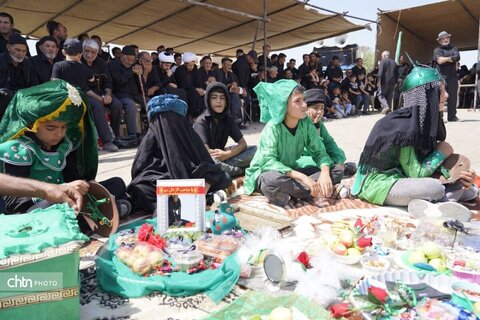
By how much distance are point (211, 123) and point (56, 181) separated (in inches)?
78.7

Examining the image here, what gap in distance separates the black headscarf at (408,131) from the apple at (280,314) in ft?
6.60

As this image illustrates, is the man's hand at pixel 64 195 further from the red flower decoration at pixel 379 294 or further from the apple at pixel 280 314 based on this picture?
the red flower decoration at pixel 379 294

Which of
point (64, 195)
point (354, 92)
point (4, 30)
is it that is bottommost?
point (64, 195)

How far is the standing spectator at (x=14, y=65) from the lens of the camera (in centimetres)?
484

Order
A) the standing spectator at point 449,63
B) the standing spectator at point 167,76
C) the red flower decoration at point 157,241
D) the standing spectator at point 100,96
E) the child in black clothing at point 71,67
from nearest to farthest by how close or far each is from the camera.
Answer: the red flower decoration at point 157,241 < the child in black clothing at point 71,67 < the standing spectator at point 100,96 < the standing spectator at point 167,76 < the standing spectator at point 449,63

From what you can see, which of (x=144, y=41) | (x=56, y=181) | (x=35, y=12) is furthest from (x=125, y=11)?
(x=56, y=181)

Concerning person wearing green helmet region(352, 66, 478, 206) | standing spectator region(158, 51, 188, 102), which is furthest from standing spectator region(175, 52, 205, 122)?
person wearing green helmet region(352, 66, 478, 206)

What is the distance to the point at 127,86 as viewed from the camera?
6867mm

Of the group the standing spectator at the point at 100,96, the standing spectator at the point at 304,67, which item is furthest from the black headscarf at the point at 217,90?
the standing spectator at the point at 304,67

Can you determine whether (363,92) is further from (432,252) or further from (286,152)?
(432,252)

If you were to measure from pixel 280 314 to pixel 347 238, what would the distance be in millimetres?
936

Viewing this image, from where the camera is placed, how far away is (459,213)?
2.73 m

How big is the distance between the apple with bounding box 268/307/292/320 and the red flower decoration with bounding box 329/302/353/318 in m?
0.23

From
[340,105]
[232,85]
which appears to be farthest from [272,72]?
[340,105]
